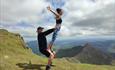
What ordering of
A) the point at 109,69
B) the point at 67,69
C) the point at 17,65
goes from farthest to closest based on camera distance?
the point at 109,69 → the point at 67,69 → the point at 17,65

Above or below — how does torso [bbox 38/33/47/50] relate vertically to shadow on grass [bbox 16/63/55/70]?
above

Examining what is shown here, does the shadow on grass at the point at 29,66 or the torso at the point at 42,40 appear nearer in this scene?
the torso at the point at 42,40

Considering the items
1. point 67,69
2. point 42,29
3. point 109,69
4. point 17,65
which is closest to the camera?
point 42,29

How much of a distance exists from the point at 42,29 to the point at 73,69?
28.3 ft

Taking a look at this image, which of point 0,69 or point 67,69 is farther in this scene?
point 67,69

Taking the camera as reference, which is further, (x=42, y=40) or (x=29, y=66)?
(x=29, y=66)

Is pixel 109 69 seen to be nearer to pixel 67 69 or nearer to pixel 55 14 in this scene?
pixel 67 69

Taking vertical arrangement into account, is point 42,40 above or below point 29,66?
above

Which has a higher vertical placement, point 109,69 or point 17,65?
point 17,65

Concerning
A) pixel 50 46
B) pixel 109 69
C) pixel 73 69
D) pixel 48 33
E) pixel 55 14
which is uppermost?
pixel 55 14

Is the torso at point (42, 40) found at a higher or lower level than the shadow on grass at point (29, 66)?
higher

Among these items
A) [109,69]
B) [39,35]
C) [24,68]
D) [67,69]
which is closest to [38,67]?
[24,68]

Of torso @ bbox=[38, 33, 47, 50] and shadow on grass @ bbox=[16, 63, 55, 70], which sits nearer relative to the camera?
torso @ bbox=[38, 33, 47, 50]

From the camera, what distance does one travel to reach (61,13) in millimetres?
21109
